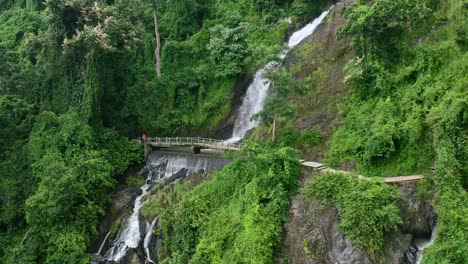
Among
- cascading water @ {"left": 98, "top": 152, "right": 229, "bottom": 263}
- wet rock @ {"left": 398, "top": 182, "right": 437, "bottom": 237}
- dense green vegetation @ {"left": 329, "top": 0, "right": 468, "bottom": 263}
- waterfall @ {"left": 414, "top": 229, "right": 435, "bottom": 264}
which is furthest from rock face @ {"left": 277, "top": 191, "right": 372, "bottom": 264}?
cascading water @ {"left": 98, "top": 152, "right": 229, "bottom": 263}

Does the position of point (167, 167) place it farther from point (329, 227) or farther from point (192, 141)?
point (329, 227)

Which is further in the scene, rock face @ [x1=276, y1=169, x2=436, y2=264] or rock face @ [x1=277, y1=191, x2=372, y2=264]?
rock face @ [x1=277, y1=191, x2=372, y2=264]

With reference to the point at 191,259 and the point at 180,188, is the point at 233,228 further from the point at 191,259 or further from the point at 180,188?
the point at 180,188

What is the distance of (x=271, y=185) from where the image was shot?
15953 mm

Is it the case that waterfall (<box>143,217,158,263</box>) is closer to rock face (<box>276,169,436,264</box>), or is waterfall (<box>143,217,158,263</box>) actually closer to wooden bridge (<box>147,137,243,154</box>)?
wooden bridge (<box>147,137,243,154</box>)

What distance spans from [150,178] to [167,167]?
48.0 inches

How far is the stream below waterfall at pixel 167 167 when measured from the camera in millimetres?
19422

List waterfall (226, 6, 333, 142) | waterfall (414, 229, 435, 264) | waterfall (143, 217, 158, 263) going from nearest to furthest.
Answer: waterfall (414, 229, 435, 264)
waterfall (143, 217, 158, 263)
waterfall (226, 6, 333, 142)

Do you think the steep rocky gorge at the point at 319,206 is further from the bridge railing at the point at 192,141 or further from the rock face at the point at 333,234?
the bridge railing at the point at 192,141

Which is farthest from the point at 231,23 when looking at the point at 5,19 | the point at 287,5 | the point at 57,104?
the point at 5,19

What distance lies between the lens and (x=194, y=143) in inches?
990

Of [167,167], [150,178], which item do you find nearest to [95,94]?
[150,178]

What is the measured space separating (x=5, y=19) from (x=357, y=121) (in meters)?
39.9

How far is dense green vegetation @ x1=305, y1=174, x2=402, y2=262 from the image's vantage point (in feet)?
42.1
